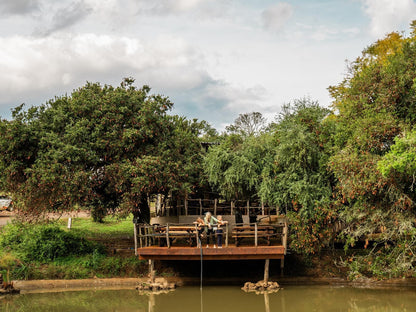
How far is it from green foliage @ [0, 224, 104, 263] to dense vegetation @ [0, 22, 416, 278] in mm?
1573

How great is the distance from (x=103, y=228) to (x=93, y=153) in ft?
29.0

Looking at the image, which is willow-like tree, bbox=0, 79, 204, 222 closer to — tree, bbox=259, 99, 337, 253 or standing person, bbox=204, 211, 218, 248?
standing person, bbox=204, 211, 218, 248

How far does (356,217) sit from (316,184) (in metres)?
2.22

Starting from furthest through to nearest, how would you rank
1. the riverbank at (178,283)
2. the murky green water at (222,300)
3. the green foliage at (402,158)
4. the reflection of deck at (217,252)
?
the riverbank at (178,283), the reflection of deck at (217,252), the murky green water at (222,300), the green foliage at (402,158)

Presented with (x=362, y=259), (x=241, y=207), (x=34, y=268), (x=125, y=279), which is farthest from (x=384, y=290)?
(x=34, y=268)

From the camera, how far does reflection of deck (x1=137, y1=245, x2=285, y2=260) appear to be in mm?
17500

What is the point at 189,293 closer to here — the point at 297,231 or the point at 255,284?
the point at 255,284

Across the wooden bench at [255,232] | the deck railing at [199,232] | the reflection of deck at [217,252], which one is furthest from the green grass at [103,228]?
the wooden bench at [255,232]

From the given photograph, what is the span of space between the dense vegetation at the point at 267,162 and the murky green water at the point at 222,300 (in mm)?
1108

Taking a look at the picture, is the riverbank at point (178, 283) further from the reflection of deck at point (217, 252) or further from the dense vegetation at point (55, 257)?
the reflection of deck at point (217, 252)

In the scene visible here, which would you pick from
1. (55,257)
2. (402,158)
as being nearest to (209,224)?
(402,158)

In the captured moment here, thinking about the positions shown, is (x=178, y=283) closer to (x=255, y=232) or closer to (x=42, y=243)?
(x=255, y=232)

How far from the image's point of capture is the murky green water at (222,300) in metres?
15.8

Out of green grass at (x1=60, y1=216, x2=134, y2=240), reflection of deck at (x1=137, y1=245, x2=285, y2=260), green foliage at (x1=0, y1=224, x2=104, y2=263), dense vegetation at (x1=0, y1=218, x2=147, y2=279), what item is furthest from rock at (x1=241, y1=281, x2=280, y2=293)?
green grass at (x1=60, y1=216, x2=134, y2=240)
